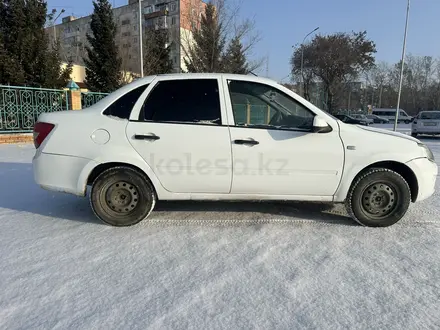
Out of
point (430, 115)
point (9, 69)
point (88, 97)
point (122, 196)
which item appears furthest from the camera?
A: point (430, 115)

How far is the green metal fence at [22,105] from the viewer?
451 inches

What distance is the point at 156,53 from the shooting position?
26016 millimetres

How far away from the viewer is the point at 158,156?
3416 millimetres

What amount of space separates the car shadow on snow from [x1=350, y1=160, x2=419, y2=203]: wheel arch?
74cm

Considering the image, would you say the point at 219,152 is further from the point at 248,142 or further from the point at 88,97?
the point at 88,97

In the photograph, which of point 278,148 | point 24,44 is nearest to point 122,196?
point 278,148

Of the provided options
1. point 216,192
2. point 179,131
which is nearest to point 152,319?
point 216,192

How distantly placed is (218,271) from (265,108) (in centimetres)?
191

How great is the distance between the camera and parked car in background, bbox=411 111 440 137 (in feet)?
55.2

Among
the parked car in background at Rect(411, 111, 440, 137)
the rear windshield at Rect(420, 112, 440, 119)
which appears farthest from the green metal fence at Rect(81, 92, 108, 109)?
the rear windshield at Rect(420, 112, 440, 119)

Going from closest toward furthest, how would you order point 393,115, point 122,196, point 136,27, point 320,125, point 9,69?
point 320,125 → point 122,196 → point 9,69 → point 136,27 → point 393,115

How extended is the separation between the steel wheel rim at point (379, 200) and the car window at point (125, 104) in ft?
9.34

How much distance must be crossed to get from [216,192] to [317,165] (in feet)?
3.90

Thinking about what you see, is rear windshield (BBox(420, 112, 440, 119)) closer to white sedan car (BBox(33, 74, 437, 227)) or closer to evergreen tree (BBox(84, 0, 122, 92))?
white sedan car (BBox(33, 74, 437, 227))
